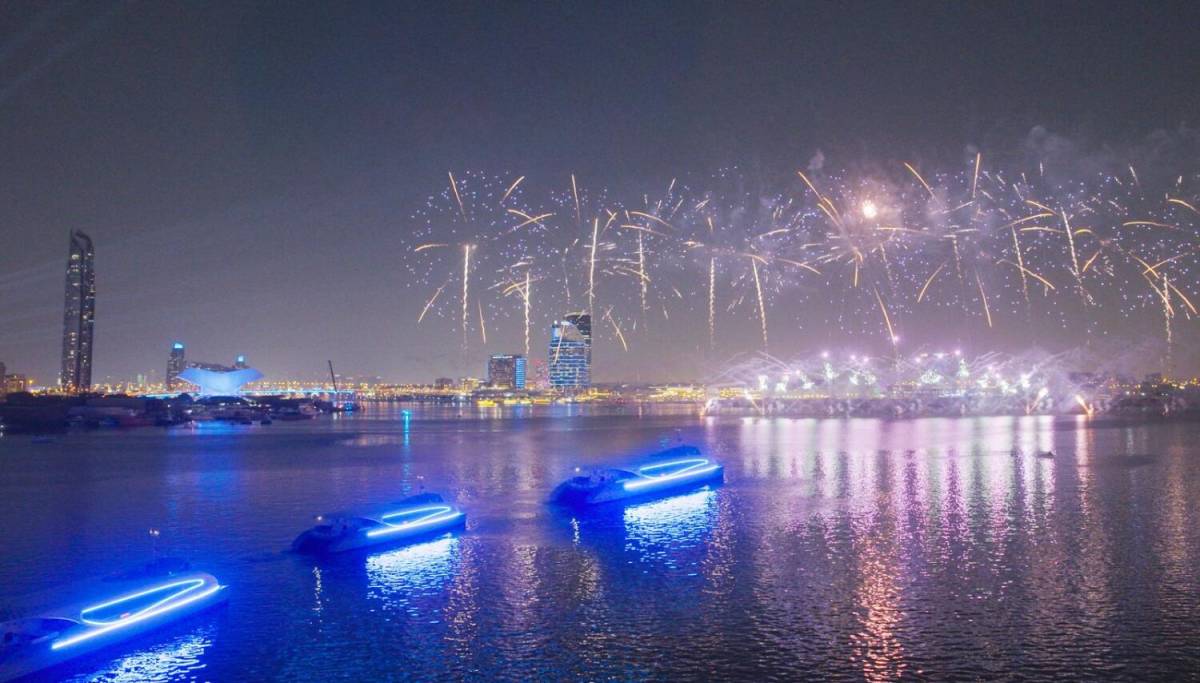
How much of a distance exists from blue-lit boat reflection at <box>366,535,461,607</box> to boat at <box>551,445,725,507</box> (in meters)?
7.68

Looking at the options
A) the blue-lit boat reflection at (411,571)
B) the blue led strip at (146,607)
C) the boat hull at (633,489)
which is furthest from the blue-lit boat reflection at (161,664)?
the boat hull at (633,489)

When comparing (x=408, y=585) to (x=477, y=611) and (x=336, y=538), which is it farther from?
(x=336, y=538)

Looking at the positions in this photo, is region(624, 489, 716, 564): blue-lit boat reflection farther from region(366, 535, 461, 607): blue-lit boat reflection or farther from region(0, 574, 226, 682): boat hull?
region(0, 574, 226, 682): boat hull

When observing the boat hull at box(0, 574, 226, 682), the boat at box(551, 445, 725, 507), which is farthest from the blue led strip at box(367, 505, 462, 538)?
the boat hull at box(0, 574, 226, 682)

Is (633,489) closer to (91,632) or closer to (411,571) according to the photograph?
(411,571)

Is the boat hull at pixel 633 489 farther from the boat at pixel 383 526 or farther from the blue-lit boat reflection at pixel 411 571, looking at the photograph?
the blue-lit boat reflection at pixel 411 571

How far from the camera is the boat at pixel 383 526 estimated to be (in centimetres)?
2316

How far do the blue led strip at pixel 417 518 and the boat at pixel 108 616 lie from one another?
7.10 m

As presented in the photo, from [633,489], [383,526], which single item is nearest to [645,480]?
[633,489]

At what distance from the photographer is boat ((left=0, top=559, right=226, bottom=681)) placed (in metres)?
13.8

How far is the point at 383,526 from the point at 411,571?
4.23 m

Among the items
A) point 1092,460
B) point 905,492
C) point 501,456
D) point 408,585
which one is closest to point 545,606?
point 408,585

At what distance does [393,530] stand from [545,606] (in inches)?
367

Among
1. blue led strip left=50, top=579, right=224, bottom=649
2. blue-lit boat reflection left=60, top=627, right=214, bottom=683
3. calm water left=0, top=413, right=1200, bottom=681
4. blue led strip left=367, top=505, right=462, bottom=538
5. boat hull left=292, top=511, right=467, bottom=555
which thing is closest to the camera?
blue-lit boat reflection left=60, top=627, right=214, bottom=683
